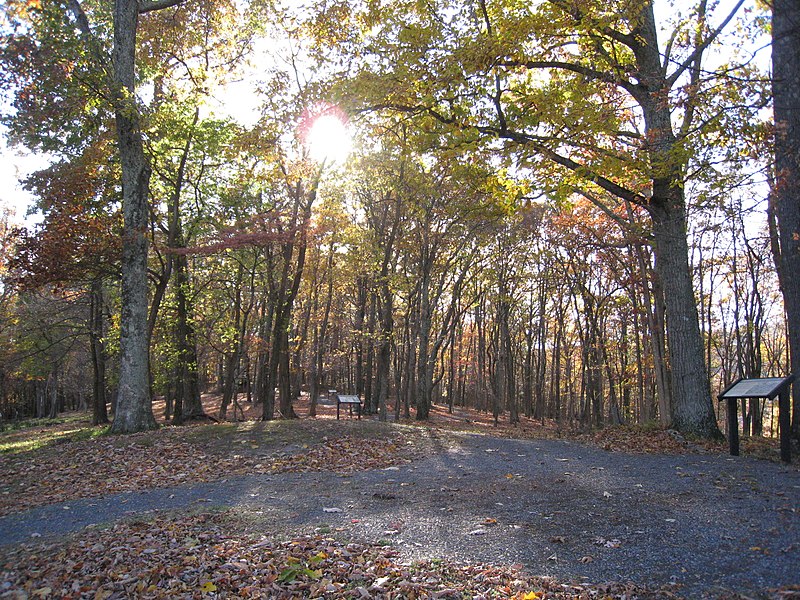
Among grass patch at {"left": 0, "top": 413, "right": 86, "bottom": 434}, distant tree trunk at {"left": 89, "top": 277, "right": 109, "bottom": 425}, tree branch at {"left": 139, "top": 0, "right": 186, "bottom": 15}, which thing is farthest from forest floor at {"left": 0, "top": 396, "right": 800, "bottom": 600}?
grass patch at {"left": 0, "top": 413, "right": 86, "bottom": 434}

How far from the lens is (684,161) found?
8.55 m

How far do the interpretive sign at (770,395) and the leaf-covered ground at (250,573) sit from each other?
497cm

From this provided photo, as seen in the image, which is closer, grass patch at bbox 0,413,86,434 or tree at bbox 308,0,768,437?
tree at bbox 308,0,768,437

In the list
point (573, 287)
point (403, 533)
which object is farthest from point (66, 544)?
point (573, 287)

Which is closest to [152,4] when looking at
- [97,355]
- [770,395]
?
[97,355]

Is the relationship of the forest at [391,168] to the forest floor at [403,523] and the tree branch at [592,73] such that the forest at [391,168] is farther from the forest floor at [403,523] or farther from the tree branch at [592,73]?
the forest floor at [403,523]

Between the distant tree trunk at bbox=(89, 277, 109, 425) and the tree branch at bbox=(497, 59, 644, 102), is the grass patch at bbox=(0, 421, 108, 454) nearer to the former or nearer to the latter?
the distant tree trunk at bbox=(89, 277, 109, 425)

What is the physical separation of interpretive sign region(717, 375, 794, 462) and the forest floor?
336 millimetres

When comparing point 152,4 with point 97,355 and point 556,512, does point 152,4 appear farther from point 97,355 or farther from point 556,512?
point 556,512

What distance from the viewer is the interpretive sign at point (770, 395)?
6887 millimetres

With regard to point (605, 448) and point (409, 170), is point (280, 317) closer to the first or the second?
point (409, 170)

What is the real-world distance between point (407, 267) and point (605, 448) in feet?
50.7

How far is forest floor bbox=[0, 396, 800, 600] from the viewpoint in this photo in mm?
3561

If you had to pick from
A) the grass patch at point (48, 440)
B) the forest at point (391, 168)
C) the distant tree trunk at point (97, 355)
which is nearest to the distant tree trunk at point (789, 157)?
the forest at point (391, 168)
